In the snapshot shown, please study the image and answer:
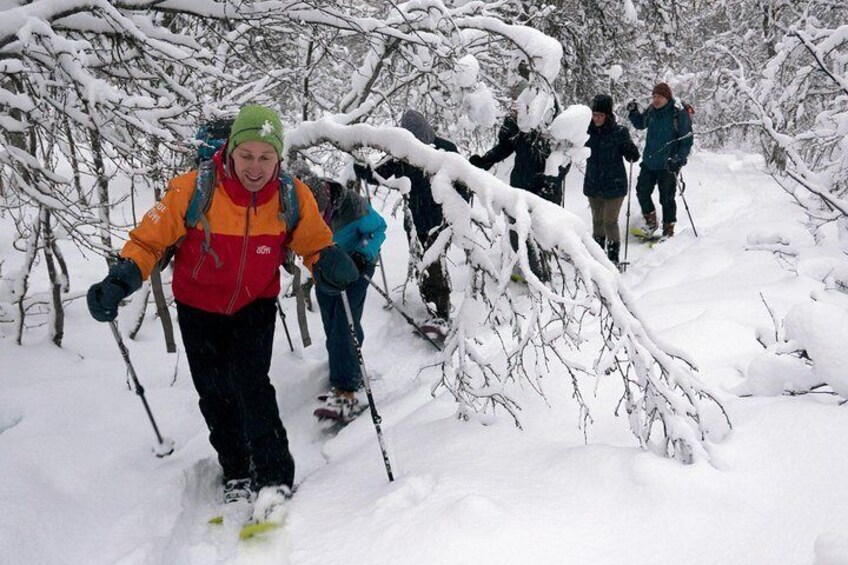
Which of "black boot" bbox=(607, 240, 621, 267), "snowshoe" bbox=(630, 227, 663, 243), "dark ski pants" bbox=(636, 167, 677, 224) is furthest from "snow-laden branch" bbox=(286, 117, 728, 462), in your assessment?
"snowshoe" bbox=(630, 227, 663, 243)

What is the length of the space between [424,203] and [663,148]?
435cm

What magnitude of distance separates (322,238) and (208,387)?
3.44 feet

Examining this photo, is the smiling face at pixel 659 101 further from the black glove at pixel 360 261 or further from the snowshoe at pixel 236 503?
the snowshoe at pixel 236 503

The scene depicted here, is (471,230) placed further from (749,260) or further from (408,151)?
(749,260)

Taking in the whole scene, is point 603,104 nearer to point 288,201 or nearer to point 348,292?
point 348,292

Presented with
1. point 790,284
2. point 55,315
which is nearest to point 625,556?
point 790,284

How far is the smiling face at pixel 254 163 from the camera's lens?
8.72 ft

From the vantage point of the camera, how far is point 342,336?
14.1 feet

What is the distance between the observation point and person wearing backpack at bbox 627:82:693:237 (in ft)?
26.0

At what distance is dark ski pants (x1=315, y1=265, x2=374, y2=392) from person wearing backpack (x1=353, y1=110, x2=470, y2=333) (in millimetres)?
578

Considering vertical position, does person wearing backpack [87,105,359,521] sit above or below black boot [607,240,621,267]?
above

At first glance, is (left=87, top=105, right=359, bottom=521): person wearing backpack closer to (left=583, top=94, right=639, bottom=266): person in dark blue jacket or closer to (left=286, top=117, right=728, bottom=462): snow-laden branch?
(left=286, top=117, right=728, bottom=462): snow-laden branch

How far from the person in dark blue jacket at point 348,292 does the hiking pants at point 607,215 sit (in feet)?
13.2

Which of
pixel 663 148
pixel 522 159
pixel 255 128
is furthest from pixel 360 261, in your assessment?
pixel 663 148
